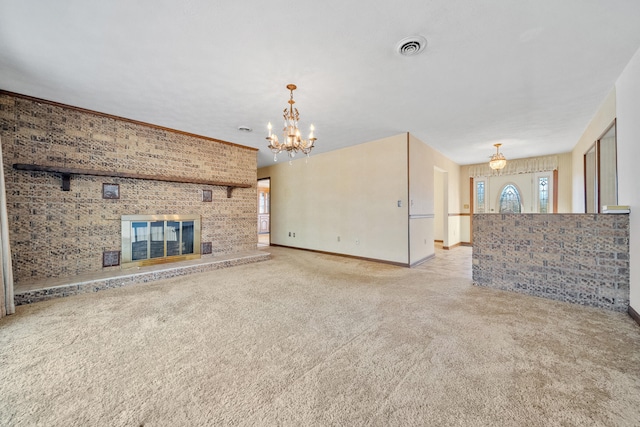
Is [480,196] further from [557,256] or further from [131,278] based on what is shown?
[131,278]

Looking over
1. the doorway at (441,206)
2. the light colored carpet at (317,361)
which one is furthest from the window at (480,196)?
the light colored carpet at (317,361)

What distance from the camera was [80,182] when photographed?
373 cm

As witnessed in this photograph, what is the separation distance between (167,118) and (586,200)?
25.5ft

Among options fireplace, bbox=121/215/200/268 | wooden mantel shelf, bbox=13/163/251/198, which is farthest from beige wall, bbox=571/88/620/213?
fireplace, bbox=121/215/200/268

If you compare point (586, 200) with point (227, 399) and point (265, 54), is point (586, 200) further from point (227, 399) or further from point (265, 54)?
point (227, 399)

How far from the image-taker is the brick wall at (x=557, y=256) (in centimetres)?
277

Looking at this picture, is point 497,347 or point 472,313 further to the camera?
point 472,313

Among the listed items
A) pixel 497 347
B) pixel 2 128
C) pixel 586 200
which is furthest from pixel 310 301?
pixel 586 200

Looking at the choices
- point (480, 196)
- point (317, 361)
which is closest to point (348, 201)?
point (317, 361)

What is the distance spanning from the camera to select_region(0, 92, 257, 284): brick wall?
3.31 m

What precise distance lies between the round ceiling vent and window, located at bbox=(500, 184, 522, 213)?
664 centimetres

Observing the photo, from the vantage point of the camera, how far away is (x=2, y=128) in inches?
128

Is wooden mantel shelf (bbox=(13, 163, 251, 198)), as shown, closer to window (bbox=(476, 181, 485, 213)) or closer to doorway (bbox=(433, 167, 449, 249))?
doorway (bbox=(433, 167, 449, 249))

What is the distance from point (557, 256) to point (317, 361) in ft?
10.8
